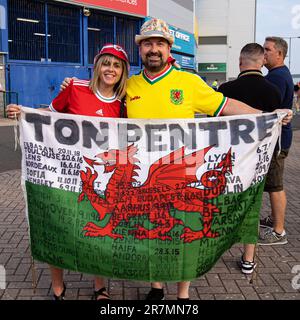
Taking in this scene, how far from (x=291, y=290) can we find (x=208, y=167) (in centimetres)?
142

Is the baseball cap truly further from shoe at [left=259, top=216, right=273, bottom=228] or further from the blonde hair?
shoe at [left=259, top=216, right=273, bottom=228]

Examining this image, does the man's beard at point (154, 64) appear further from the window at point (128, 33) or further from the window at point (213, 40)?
the window at point (213, 40)

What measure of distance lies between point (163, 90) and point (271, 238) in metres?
2.44

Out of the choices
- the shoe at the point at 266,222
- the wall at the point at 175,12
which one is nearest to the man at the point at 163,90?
the shoe at the point at 266,222

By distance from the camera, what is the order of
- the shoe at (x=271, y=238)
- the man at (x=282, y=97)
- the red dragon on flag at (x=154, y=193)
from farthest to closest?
the shoe at (x=271, y=238) → the man at (x=282, y=97) → the red dragon on flag at (x=154, y=193)

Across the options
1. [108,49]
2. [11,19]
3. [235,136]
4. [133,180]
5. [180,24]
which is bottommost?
[133,180]

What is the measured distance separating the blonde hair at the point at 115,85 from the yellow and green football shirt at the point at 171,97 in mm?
64

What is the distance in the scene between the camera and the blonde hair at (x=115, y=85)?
328 centimetres

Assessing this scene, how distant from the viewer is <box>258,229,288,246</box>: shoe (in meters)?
4.78

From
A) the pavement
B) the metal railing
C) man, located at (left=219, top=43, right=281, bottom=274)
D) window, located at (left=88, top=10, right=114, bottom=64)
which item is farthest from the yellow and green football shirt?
window, located at (left=88, top=10, right=114, bottom=64)

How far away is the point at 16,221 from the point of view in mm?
5543

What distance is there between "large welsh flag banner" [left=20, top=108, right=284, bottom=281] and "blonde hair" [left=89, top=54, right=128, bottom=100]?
274 millimetres
